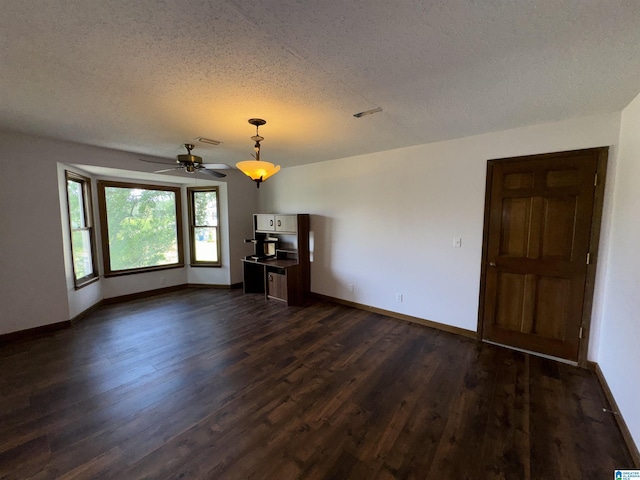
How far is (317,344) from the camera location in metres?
3.10

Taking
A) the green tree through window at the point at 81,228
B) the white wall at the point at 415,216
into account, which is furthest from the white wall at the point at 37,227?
the white wall at the point at 415,216

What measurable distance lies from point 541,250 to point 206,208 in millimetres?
5340

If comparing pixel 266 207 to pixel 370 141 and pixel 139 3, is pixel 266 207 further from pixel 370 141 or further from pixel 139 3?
pixel 139 3

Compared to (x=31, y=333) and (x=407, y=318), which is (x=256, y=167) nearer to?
(x=407, y=318)

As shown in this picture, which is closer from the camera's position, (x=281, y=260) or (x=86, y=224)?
(x=86, y=224)

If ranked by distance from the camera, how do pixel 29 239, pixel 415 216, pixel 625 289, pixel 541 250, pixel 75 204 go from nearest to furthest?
pixel 625 289
pixel 541 250
pixel 29 239
pixel 415 216
pixel 75 204

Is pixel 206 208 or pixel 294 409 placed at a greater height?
pixel 206 208

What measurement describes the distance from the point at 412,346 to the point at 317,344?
1090 mm

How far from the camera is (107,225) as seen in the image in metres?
4.48

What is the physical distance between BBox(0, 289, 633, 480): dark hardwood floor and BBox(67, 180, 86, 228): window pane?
1.58 metres

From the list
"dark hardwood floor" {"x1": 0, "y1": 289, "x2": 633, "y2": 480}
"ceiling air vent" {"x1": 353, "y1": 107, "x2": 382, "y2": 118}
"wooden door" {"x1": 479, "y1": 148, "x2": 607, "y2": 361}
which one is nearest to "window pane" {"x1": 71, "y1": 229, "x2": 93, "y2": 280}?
"dark hardwood floor" {"x1": 0, "y1": 289, "x2": 633, "y2": 480}

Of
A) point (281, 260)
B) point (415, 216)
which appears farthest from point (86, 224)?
point (415, 216)

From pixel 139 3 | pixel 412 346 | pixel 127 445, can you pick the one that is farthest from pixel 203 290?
pixel 139 3

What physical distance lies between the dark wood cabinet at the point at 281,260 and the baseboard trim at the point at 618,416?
3.61 m
